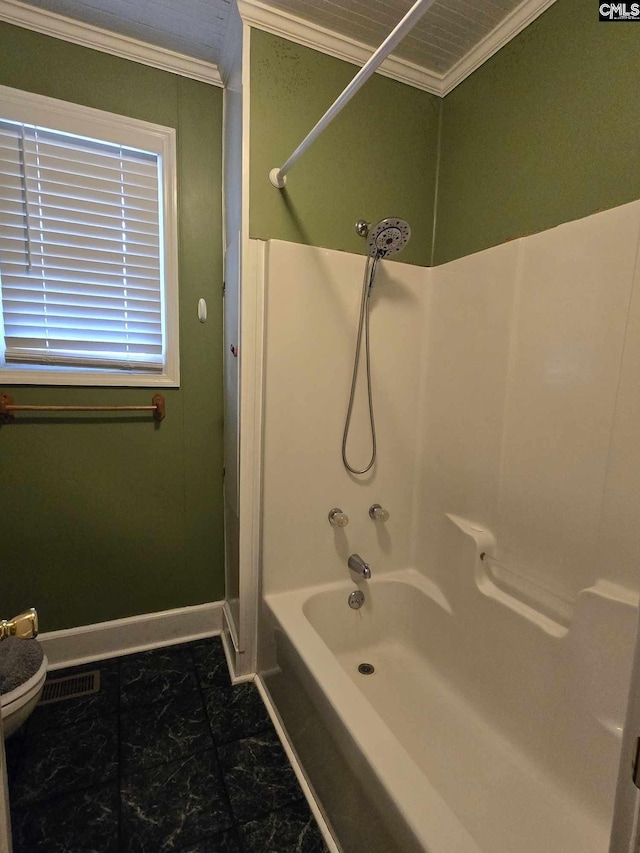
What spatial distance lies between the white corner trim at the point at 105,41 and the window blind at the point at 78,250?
342mm

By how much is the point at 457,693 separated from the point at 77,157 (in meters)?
2.58

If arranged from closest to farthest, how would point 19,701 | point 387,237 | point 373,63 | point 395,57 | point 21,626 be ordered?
point 21,626
point 373,63
point 19,701
point 387,237
point 395,57

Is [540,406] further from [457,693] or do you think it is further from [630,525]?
[457,693]

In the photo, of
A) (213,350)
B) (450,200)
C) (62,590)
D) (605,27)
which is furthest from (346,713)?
(605,27)

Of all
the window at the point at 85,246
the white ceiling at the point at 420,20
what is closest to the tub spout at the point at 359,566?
the window at the point at 85,246

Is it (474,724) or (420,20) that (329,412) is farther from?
(420,20)

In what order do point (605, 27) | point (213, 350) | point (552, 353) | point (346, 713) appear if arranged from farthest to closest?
point (213, 350) → point (552, 353) → point (605, 27) → point (346, 713)

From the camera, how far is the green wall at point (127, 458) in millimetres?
1633

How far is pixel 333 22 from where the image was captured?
1503 millimetres

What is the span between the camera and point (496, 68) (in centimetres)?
152

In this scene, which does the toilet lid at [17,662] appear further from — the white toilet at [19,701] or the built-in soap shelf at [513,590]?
the built-in soap shelf at [513,590]

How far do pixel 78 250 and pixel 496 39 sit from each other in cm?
181

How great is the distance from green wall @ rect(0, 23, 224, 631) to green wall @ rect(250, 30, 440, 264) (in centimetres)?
43

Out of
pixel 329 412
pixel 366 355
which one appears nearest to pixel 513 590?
pixel 329 412
